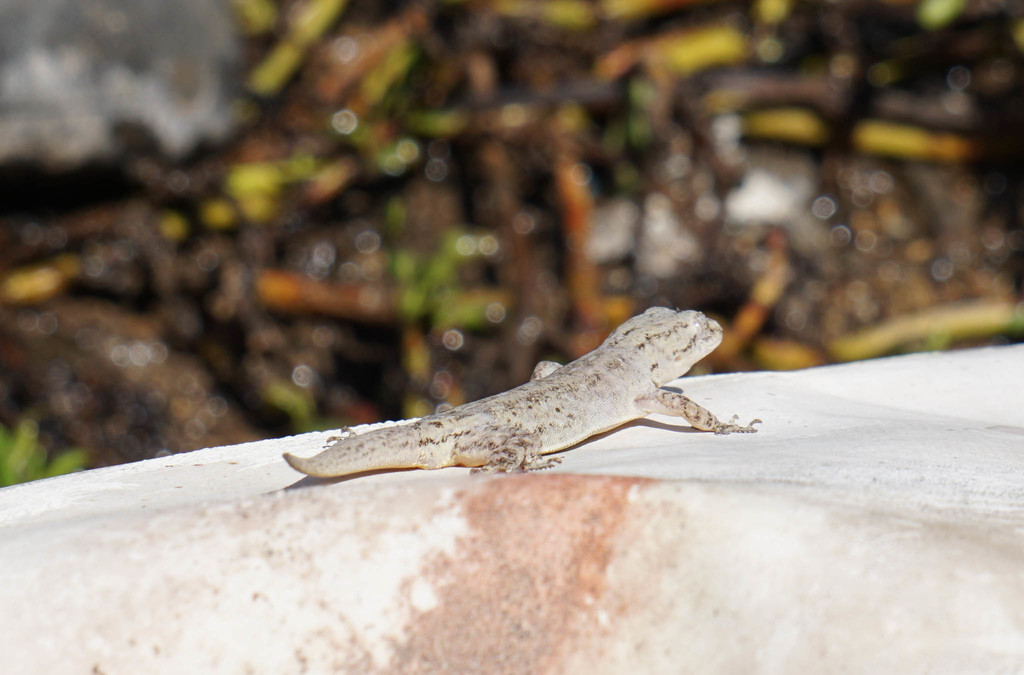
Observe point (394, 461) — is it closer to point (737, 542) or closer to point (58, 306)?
point (737, 542)

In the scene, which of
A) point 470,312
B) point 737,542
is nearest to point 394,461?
point 737,542

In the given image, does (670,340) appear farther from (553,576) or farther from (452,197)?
(452,197)

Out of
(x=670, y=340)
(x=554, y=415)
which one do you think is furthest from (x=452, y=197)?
(x=554, y=415)

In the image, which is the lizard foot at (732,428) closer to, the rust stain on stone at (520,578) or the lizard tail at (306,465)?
the rust stain on stone at (520,578)

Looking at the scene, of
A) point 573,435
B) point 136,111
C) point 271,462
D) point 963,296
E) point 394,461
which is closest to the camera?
point 394,461

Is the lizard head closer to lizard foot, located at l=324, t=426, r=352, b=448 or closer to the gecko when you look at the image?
the gecko

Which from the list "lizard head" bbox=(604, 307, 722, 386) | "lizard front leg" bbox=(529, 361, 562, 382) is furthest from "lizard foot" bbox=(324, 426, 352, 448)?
"lizard head" bbox=(604, 307, 722, 386)
